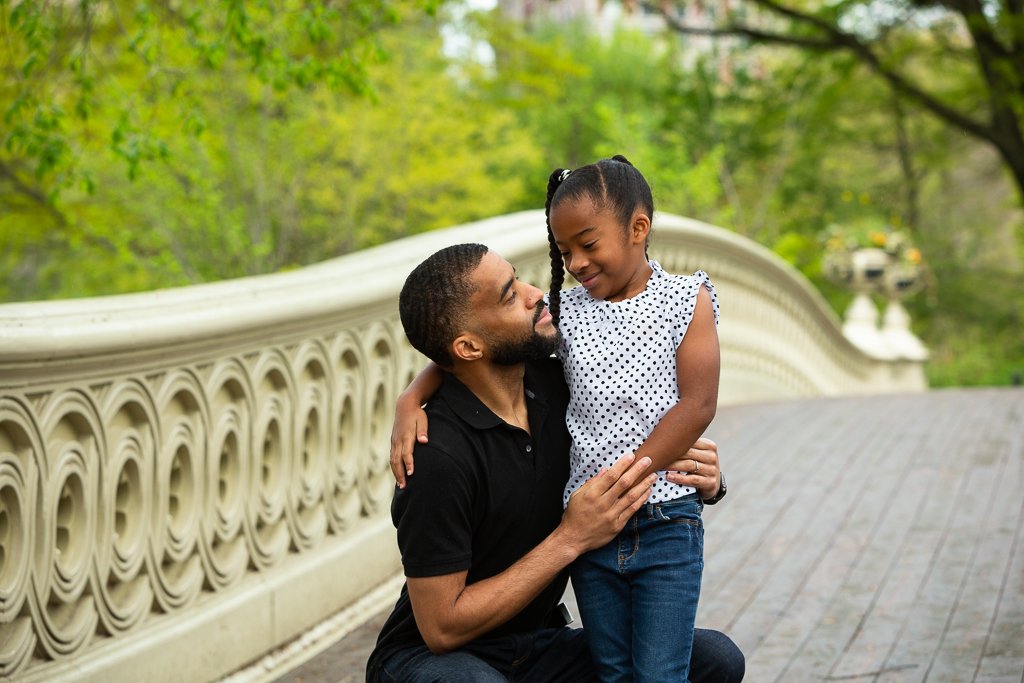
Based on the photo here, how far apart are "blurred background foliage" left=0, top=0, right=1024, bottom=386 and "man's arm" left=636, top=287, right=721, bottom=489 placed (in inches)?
151

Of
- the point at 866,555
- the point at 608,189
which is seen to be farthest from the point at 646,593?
the point at 866,555

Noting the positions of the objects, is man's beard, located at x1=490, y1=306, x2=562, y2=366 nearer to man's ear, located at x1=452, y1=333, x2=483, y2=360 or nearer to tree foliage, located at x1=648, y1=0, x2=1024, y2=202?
man's ear, located at x1=452, y1=333, x2=483, y2=360

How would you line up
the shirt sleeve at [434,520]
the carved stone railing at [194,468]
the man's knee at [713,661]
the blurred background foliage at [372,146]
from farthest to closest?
the blurred background foliage at [372,146]
the carved stone railing at [194,468]
the man's knee at [713,661]
the shirt sleeve at [434,520]

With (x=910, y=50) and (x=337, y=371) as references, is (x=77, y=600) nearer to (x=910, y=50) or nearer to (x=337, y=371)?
(x=337, y=371)

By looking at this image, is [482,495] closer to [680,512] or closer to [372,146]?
[680,512]

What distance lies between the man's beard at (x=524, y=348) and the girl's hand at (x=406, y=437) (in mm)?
204

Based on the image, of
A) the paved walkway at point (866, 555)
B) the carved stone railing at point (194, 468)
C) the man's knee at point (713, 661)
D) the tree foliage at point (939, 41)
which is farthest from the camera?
the tree foliage at point (939, 41)

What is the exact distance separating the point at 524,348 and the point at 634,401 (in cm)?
27

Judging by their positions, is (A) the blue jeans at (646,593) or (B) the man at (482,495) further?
(A) the blue jeans at (646,593)

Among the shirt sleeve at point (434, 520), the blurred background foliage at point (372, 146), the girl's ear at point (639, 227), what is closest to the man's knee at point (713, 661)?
the shirt sleeve at point (434, 520)

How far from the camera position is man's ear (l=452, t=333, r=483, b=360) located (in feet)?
8.59

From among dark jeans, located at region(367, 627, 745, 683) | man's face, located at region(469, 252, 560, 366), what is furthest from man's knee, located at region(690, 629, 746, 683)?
man's face, located at region(469, 252, 560, 366)

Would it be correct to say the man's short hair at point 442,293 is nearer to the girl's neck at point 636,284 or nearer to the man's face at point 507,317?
the man's face at point 507,317

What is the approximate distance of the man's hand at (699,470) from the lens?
272 cm
